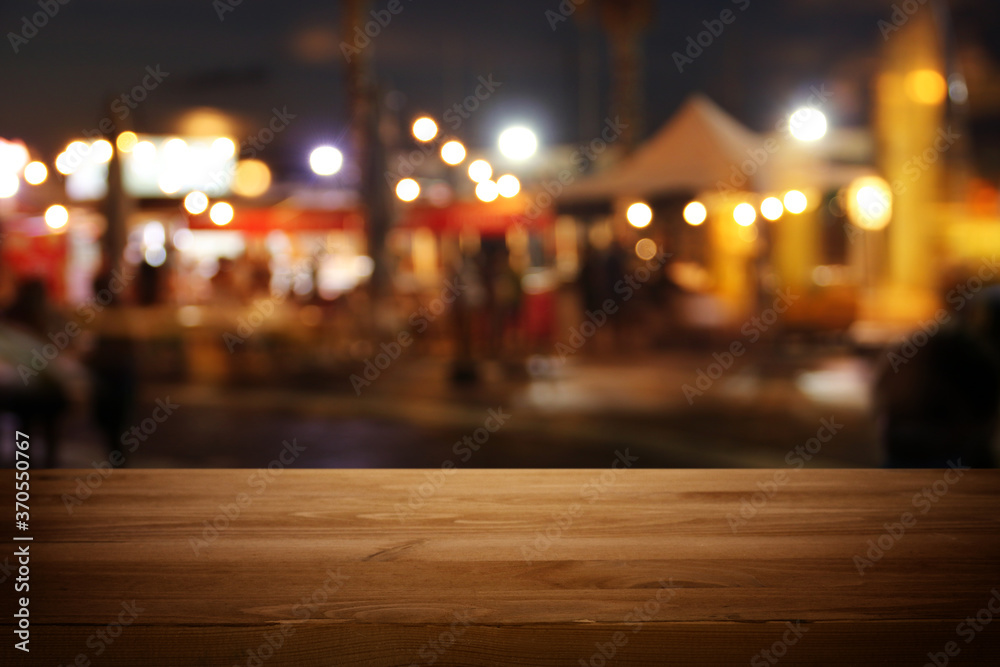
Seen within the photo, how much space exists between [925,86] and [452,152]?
9.73 m

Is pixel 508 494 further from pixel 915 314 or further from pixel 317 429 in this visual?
pixel 915 314

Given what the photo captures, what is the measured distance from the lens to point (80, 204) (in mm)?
17844

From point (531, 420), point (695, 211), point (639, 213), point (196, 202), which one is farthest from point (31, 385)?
point (695, 211)

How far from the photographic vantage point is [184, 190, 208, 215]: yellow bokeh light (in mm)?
16047

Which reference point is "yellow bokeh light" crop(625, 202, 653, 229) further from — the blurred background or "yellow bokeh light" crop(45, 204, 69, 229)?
"yellow bokeh light" crop(45, 204, 69, 229)

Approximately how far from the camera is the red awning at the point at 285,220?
15852mm

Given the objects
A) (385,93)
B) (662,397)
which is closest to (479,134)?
(385,93)

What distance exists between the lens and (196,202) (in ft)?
53.4

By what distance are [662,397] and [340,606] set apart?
899cm

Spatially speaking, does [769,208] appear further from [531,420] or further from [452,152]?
[531,420]

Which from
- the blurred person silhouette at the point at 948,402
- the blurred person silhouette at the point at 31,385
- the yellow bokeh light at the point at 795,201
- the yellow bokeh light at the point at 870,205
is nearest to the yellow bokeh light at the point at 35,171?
the blurred person silhouette at the point at 31,385

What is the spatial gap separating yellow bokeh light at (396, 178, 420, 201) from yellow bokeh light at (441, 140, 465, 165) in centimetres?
241

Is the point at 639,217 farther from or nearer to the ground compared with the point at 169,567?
farther from the ground

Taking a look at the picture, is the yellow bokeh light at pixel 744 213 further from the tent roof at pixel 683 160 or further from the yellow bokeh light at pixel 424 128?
the yellow bokeh light at pixel 424 128
